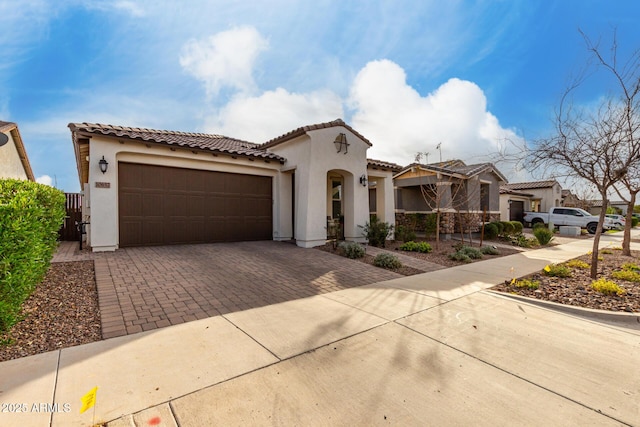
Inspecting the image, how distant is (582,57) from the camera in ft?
20.4

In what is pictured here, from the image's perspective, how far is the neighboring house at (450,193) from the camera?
14.8 metres

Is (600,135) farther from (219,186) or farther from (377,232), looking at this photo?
(219,186)

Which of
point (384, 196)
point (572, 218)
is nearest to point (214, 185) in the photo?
point (384, 196)

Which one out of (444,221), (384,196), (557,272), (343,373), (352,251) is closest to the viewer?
(343,373)

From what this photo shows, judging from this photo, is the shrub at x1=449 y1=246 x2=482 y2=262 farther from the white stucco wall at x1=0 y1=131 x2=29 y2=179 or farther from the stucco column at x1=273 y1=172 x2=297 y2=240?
the white stucco wall at x1=0 y1=131 x2=29 y2=179

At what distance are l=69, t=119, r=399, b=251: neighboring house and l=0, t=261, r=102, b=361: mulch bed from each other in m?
3.28

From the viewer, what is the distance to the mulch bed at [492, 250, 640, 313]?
4.91 metres

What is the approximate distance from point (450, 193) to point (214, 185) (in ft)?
39.0

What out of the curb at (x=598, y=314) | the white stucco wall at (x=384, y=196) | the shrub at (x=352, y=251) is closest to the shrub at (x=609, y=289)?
the curb at (x=598, y=314)

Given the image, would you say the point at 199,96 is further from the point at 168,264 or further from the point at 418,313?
the point at 418,313

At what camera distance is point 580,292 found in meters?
5.62

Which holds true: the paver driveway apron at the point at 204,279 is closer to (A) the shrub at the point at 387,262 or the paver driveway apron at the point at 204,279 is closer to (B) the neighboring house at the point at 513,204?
(A) the shrub at the point at 387,262

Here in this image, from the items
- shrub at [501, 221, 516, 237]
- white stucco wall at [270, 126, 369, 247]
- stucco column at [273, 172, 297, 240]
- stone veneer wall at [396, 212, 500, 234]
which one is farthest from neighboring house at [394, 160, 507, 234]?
stucco column at [273, 172, 297, 240]

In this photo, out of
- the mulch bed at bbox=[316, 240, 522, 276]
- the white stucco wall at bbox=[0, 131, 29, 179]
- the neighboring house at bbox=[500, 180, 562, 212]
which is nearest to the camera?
the mulch bed at bbox=[316, 240, 522, 276]
